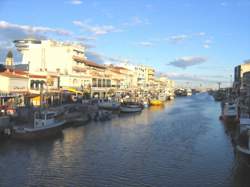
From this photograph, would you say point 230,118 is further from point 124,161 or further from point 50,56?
point 50,56

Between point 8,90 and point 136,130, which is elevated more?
point 8,90

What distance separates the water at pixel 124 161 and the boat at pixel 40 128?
1390 millimetres

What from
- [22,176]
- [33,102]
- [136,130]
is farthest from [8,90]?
[22,176]

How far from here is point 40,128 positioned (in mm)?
43781

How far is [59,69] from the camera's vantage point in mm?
85688

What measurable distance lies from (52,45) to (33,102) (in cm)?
2759

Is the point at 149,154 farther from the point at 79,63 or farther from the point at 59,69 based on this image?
the point at 79,63

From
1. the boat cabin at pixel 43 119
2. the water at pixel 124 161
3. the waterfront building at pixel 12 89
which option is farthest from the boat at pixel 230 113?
the waterfront building at pixel 12 89

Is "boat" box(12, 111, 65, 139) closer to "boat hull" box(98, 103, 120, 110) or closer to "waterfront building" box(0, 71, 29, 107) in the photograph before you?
"waterfront building" box(0, 71, 29, 107)

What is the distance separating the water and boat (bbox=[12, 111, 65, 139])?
1.39 metres

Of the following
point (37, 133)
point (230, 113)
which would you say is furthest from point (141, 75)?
point (37, 133)

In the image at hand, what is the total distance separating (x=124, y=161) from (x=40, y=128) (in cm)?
1445

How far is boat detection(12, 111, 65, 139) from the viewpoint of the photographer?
41875 mm

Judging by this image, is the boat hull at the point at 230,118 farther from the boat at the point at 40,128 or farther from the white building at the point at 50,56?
the white building at the point at 50,56
